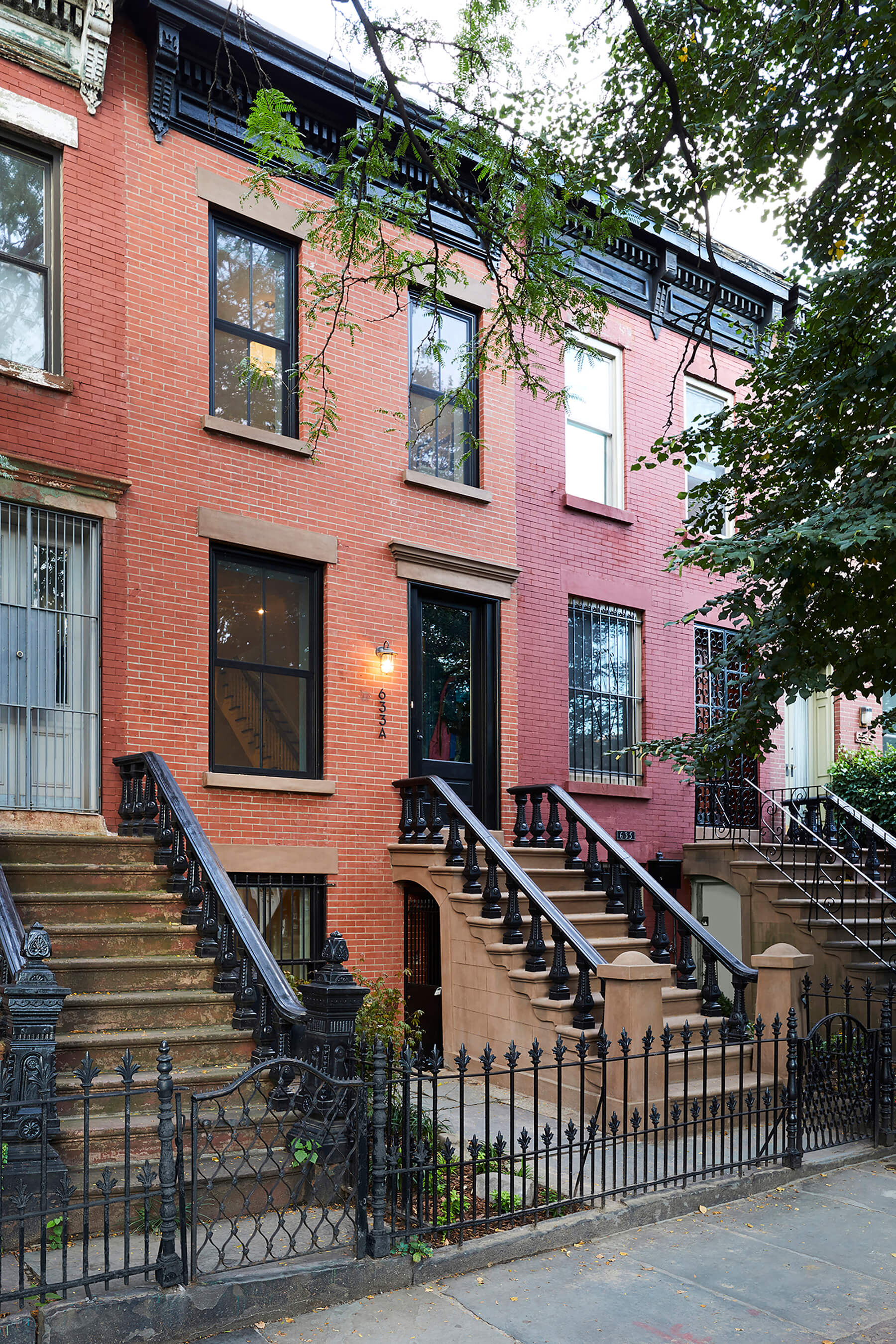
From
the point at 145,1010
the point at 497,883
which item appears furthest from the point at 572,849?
the point at 145,1010

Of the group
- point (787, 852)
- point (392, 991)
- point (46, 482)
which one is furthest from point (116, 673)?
point (787, 852)

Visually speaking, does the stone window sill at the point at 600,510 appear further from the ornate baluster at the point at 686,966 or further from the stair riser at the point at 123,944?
the stair riser at the point at 123,944

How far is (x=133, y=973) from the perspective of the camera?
24.3ft

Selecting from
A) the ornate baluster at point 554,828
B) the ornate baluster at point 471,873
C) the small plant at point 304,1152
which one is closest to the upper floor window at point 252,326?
the ornate baluster at point 471,873

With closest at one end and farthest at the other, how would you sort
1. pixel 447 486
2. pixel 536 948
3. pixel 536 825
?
pixel 536 948, pixel 536 825, pixel 447 486

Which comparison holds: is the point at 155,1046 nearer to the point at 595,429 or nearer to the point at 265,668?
the point at 265,668

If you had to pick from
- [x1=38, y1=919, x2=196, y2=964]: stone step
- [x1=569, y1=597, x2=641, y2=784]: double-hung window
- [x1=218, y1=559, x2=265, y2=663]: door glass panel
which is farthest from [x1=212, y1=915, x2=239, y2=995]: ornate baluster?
[x1=569, y1=597, x2=641, y2=784]: double-hung window

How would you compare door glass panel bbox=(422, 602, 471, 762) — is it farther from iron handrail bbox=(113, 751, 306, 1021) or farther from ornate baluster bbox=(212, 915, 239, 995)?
ornate baluster bbox=(212, 915, 239, 995)

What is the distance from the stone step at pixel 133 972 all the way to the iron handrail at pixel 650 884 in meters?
4.31

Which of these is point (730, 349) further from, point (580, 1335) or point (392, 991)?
point (580, 1335)

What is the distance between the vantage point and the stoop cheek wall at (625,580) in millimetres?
12914

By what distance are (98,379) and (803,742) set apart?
1268cm

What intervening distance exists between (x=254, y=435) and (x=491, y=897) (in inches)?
189

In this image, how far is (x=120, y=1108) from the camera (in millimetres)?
6352
